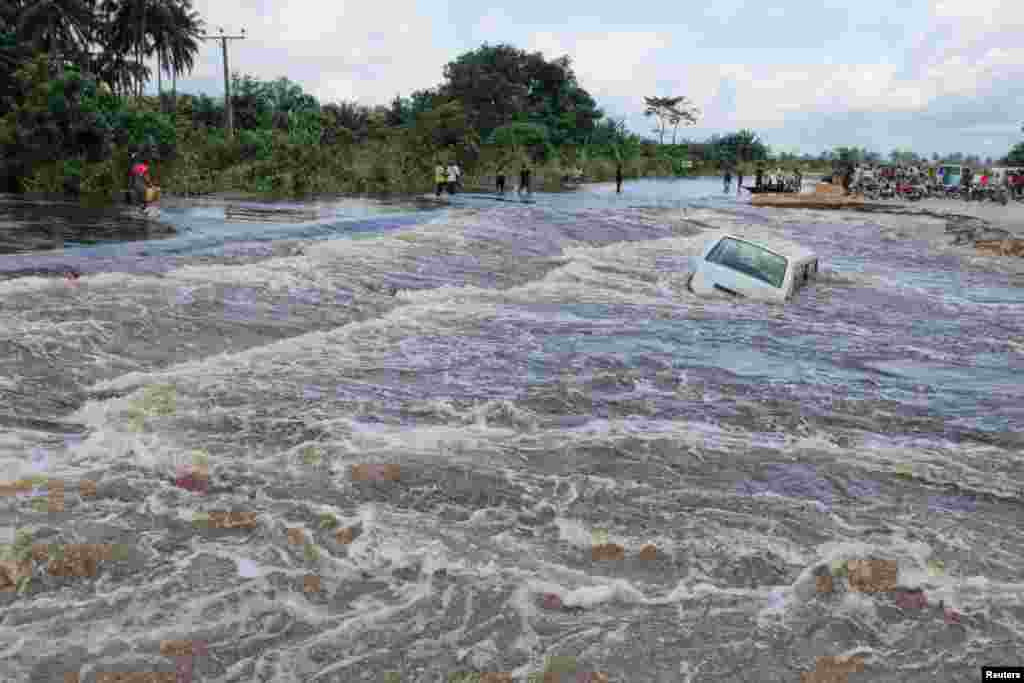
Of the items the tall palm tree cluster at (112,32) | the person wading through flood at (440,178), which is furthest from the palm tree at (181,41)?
the person wading through flood at (440,178)

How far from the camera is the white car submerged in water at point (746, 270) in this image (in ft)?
39.2

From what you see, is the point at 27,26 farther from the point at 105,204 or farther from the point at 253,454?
the point at 253,454

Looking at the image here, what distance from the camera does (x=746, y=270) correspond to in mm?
12039

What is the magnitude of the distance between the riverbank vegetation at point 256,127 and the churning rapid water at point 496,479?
17.5 meters

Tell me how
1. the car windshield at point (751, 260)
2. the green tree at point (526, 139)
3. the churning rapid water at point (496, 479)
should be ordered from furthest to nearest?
the green tree at point (526, 139) → the car windshield at point (751, 260) → the churning rapid water at point (496, 479)

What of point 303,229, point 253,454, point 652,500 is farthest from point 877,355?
point 303,229

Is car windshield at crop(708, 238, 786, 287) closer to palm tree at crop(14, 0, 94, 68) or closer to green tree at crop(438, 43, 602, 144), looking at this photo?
palm tree at crop(14, 0, 94, 68)

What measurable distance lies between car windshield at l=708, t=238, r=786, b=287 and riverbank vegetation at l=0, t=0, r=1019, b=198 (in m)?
18.7

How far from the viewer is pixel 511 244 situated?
1836 cm

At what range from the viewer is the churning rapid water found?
3.67m

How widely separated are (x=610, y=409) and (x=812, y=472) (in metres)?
1.83

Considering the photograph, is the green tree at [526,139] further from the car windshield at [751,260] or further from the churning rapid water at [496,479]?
the churning rapid water at [496,479]

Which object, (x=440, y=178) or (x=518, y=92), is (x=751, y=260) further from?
(x=518, y=92)

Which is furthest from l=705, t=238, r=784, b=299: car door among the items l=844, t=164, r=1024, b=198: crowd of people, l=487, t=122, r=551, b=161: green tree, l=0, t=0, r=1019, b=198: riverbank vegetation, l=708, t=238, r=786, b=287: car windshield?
l=487, t=122, r=551, b=161: green tree
